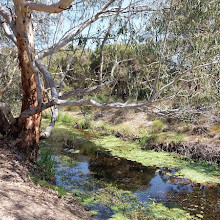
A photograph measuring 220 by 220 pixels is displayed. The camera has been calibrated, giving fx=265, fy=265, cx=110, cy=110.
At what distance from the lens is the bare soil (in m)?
2.77

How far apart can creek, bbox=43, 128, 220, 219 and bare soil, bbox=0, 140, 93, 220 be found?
492mm

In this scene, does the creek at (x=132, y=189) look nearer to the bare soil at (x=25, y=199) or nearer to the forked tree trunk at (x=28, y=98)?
the bare soil at (x=25, y=199)

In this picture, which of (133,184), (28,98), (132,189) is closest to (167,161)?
(133,184)

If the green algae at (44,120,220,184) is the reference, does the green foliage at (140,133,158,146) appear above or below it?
above

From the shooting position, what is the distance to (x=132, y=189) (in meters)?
4.84

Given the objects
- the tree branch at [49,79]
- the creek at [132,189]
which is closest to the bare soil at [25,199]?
the creek at [132,189]

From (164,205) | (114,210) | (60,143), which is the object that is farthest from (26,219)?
(60,143)

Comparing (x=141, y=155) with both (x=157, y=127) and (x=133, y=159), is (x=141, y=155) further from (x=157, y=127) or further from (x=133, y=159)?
(x=157, y=127)

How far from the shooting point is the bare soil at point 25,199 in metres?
2.77

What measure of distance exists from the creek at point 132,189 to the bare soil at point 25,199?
1.61 ft

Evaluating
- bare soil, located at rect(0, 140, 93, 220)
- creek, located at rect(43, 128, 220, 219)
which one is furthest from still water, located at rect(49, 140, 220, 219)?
bare soil, located at rect(0, 140, 93, 220)

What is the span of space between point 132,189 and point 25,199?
7.42 feet

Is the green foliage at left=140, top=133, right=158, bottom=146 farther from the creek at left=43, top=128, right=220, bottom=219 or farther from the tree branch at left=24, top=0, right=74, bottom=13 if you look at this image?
the tree branch at left=24, top=0, right=74, bottom=13

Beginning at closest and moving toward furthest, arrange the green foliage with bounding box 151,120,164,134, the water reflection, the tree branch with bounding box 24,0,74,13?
the tree branch with bounding box 24,0,74,13 < the water reflection < the green foliage with bounding box 151,120,164,134
